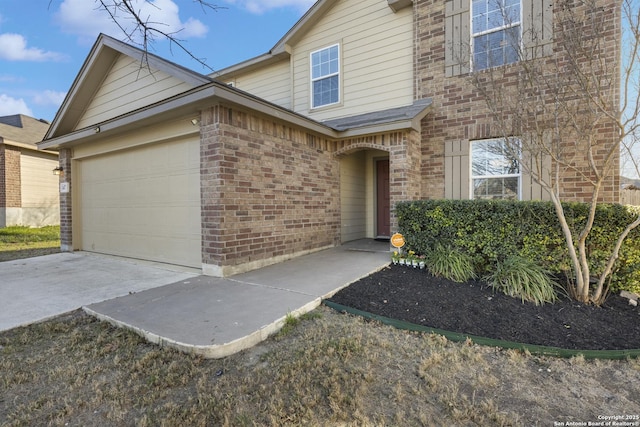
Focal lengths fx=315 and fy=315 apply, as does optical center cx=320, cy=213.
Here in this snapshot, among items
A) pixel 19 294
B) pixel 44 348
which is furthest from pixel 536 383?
pixel 19 294

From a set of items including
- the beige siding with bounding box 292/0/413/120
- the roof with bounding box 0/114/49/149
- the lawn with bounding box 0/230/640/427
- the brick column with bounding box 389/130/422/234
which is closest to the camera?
the lawn with bounding box 0/230/640/427

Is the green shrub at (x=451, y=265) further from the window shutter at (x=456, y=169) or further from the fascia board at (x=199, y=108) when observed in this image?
the fascia board at (x=199, y=108)

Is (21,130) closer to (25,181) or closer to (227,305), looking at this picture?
(25,181)

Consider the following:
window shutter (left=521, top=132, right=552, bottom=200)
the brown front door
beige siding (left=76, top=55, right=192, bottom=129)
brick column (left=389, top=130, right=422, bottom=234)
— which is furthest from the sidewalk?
beige siding (left=76, top=55, right=192, bottom=129)

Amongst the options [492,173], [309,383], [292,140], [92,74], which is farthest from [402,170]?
[92,74]

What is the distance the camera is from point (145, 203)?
21.3 feet

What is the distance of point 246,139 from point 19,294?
3937mm

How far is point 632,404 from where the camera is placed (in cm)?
218

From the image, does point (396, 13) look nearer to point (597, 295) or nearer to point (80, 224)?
point (597, 295)

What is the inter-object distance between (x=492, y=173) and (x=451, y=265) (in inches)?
107

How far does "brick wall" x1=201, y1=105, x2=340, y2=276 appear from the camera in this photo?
197 inches

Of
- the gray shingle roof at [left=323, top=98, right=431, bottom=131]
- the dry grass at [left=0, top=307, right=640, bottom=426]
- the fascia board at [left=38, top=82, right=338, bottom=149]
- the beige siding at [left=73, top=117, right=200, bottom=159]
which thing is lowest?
the dry grass at [left=0, top=307, right=640, bottom=426]

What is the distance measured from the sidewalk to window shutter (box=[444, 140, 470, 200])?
95.9 inches

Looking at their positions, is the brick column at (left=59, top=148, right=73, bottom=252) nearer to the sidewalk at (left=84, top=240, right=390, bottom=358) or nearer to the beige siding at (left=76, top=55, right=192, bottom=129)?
the beige siding at (left=76, top=55, right=192, bottom=129)
